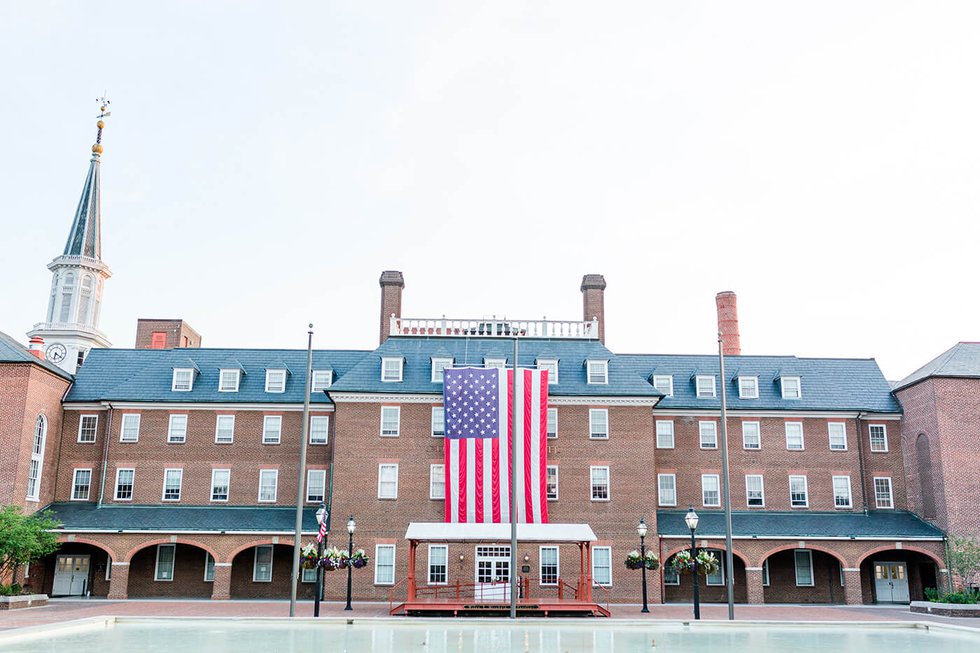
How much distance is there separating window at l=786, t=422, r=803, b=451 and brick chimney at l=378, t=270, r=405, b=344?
73.8ft

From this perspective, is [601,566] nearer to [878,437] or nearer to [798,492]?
[798,492]

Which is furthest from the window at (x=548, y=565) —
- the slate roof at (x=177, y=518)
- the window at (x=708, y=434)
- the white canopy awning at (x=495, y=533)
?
the slate roof at (x=177, y=518)

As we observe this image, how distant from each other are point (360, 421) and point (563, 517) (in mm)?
10995

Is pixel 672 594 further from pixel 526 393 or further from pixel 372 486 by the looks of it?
pixel 372 486

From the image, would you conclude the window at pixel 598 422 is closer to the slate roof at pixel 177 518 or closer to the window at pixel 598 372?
the window at pixel 598 372

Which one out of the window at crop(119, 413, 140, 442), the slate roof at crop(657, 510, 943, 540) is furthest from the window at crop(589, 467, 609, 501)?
the window at crop(119, 413, 140, 442)

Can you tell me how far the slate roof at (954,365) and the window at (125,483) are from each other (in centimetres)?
4085

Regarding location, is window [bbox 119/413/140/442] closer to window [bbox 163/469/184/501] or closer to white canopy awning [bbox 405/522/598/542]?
window [bbox 163/469/184/501]

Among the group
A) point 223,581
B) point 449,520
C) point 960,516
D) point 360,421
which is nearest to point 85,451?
point 223,581

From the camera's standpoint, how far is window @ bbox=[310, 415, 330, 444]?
1805 inches

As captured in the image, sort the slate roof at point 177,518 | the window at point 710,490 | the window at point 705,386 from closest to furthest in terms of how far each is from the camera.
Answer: the slate roof at point 177,518 < the window at point 710,490 < the window at point 705,386

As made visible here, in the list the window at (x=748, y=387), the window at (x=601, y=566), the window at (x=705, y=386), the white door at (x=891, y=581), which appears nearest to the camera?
the window at (x=601, y=566)

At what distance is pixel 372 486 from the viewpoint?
137 feet

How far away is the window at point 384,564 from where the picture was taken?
134ft
